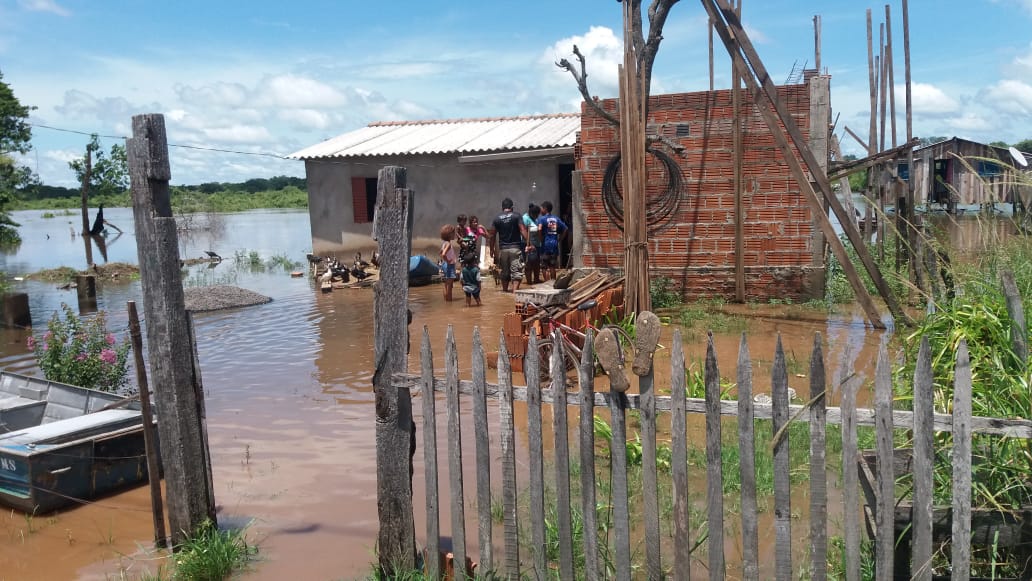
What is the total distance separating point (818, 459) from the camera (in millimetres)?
2852

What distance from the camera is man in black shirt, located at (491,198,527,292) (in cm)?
1306

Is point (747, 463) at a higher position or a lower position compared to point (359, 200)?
lower

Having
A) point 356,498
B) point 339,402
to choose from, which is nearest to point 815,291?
point 339,402

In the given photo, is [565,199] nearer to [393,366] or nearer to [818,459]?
[393,366]

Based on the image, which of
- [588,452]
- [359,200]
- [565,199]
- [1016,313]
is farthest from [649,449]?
[359,200]

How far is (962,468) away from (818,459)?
0.50m

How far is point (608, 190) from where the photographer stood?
1154 centimetres

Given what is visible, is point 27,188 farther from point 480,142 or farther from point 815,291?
point 815,291

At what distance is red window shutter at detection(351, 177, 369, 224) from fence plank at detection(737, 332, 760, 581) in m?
16.0

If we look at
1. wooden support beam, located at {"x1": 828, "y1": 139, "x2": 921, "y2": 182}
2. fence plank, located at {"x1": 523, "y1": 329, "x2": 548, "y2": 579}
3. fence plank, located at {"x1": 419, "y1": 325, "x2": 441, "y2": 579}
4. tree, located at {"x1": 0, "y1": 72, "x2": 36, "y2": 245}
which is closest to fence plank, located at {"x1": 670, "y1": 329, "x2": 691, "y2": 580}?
fence plank, located at {"x1": 523, "y1": 329, "x2": 548, "y2": 579}

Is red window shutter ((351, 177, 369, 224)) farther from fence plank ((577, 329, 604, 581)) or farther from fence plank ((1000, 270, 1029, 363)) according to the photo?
fence plank ((1000, 270, 1029, 363))

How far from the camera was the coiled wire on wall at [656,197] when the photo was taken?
11250mm

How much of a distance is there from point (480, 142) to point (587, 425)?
14478 millimetres

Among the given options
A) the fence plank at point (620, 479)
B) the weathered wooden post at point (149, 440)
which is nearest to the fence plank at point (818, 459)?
the fence plank at point (620, 479)
